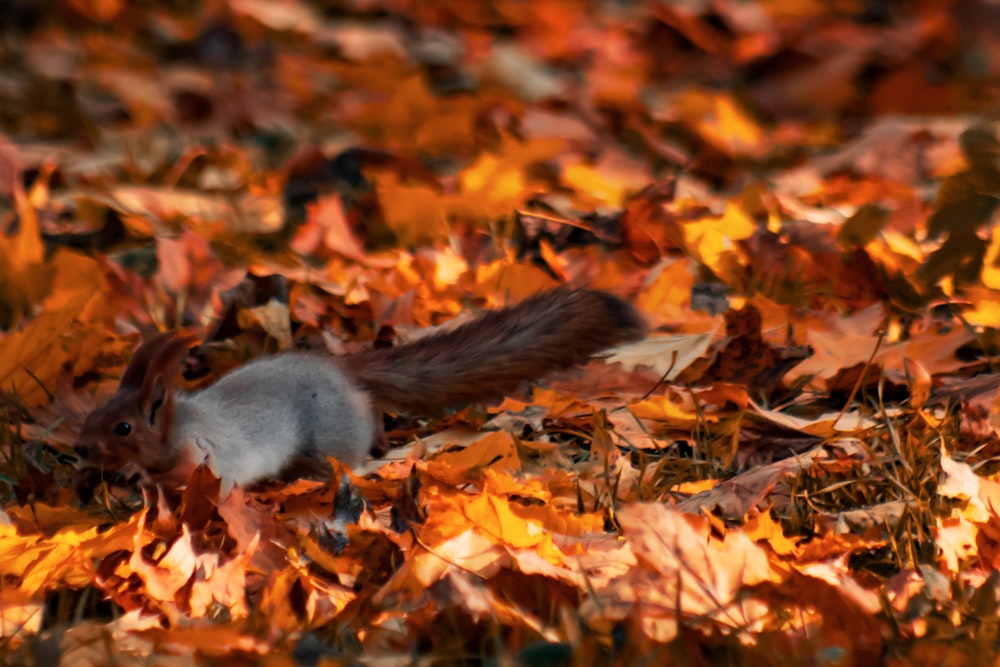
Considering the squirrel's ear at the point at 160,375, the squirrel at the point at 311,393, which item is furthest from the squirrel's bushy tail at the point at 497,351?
the squirrel's ear at the point at 160,375

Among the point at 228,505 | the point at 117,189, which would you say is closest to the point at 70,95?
the point at 117,189

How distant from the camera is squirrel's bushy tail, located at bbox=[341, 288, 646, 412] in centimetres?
254

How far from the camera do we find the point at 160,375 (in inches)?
93.5

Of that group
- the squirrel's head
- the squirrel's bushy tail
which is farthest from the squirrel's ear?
the squirrel's bushy tail

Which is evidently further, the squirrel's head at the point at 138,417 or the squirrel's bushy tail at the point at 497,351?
the squirrel's bushy tail at the point at 497,351

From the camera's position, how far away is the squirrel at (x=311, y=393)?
2.38 m

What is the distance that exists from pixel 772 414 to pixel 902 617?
29.1 inches

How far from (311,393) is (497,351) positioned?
1.23ft

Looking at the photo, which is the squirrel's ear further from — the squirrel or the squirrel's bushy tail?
the squirrel's bushy tail

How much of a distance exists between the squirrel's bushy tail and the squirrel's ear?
403 mm

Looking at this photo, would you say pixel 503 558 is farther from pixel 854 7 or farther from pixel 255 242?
pixel 854 7

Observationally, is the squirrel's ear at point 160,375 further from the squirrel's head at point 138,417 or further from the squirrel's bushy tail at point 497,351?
the squirrel's bushy tail at point 497,351

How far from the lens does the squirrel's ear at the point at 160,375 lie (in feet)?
7.72

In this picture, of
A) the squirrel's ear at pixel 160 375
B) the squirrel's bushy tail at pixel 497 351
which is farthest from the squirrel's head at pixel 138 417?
the squirrel's bushy tail at pixel 497 351
